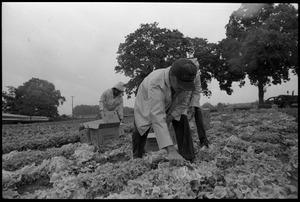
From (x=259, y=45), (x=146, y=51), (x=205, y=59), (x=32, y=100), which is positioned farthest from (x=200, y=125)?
(x=32, y=100)

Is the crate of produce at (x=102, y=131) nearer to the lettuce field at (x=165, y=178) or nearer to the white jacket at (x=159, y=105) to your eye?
the lettuce field at (x=165, y=178)

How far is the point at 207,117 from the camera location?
793 centimetres

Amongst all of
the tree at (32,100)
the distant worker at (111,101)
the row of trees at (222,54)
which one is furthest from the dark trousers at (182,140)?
the tree at (32,100)

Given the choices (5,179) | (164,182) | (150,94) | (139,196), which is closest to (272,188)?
(164,182)

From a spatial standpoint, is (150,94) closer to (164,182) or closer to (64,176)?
(164,182)

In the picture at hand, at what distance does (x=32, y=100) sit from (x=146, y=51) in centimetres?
1889

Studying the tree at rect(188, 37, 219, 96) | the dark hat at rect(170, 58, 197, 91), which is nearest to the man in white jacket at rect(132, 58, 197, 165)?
the dark hat at rect(170, 58, 197, 91)

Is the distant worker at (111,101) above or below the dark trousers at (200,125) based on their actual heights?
above

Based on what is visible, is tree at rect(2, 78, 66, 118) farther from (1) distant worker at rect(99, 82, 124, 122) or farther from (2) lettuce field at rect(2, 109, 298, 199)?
(2) lettuce field at rect(2, 109, 298, 199)

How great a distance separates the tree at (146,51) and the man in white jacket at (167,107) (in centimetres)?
2227

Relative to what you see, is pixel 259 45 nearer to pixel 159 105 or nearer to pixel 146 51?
pixel 146 51

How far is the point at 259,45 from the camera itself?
23.3m

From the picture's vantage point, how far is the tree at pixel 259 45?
894 inches

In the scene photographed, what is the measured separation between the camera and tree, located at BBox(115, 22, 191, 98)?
87.3 ft
